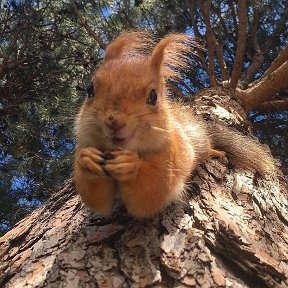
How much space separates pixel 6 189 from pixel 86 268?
2180 millimetres

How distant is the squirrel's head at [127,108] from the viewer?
1.17 metres

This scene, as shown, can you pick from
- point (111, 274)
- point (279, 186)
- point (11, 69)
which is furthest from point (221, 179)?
point (11, 69)

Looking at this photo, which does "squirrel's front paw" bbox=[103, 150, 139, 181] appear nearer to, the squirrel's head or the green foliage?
the squirrel's head

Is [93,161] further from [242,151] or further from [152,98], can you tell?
[242,151]

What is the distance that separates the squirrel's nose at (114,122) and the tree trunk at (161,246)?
0.93 feet

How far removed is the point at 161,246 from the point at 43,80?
1.99m

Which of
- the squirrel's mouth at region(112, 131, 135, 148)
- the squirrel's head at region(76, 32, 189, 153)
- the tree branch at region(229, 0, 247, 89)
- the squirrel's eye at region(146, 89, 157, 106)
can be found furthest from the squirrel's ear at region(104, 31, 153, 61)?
the tree branch at region(229, 0, 247, 89)

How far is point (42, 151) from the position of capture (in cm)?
320

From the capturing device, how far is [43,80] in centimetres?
297

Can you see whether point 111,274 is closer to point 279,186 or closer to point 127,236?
point 127,236

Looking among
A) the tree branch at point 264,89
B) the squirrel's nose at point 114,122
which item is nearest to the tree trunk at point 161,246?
the squirrel's nose at point 114,122

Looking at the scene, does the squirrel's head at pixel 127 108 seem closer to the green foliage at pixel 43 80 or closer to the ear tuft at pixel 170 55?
the ear tuft at pixel 170 55

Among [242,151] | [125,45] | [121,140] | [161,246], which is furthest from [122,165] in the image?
[242,151]

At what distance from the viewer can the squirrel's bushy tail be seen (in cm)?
189
